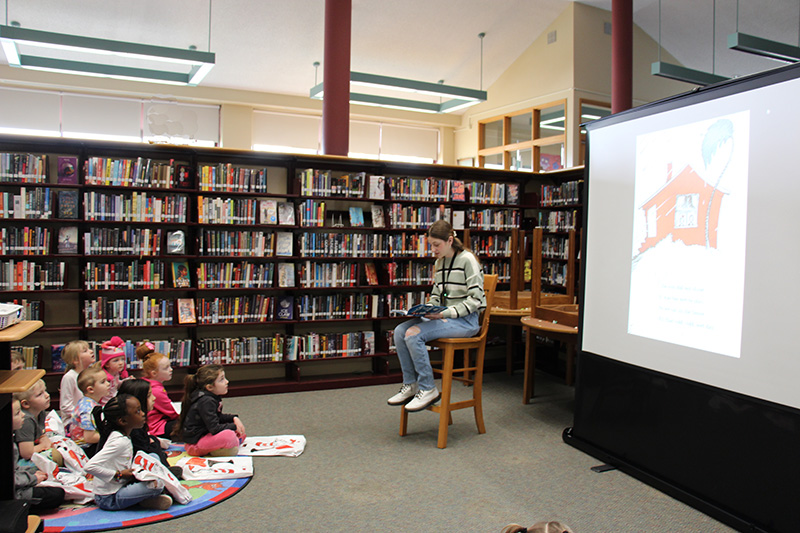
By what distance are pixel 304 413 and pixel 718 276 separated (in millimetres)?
3161

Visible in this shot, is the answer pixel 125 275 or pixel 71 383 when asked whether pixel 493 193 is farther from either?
pixel 71 383

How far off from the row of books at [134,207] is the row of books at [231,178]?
257 mm

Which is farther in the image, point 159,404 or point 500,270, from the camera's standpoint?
point 500,270

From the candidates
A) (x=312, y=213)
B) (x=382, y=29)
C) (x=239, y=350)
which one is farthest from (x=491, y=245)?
(x=382, y=29)

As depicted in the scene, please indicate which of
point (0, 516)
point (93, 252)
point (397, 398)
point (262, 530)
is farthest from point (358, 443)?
point (93, 252)

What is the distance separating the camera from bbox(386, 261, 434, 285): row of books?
220 inches

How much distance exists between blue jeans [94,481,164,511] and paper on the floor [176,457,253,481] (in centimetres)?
38

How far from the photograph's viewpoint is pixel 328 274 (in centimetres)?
538

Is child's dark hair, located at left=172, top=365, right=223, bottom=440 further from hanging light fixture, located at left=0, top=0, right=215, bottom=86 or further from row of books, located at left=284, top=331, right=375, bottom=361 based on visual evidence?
hanging light fixture, located at left=0, top=0, right=215, bottom=86

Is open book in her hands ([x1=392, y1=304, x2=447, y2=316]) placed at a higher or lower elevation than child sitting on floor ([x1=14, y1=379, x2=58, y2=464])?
higher

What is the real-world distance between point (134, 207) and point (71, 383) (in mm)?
1723

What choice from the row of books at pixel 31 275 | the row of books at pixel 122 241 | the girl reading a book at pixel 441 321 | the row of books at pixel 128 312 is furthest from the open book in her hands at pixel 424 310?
the row of books at pixel 31 275

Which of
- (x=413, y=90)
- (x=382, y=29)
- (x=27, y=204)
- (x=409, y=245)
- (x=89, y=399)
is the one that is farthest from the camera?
(x=382, y=29)

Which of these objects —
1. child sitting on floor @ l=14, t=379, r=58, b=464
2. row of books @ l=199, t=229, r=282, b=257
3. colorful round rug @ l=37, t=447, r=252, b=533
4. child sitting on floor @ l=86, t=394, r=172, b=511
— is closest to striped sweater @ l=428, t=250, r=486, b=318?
row of books @ l=199, t=229, r=282, b=257
